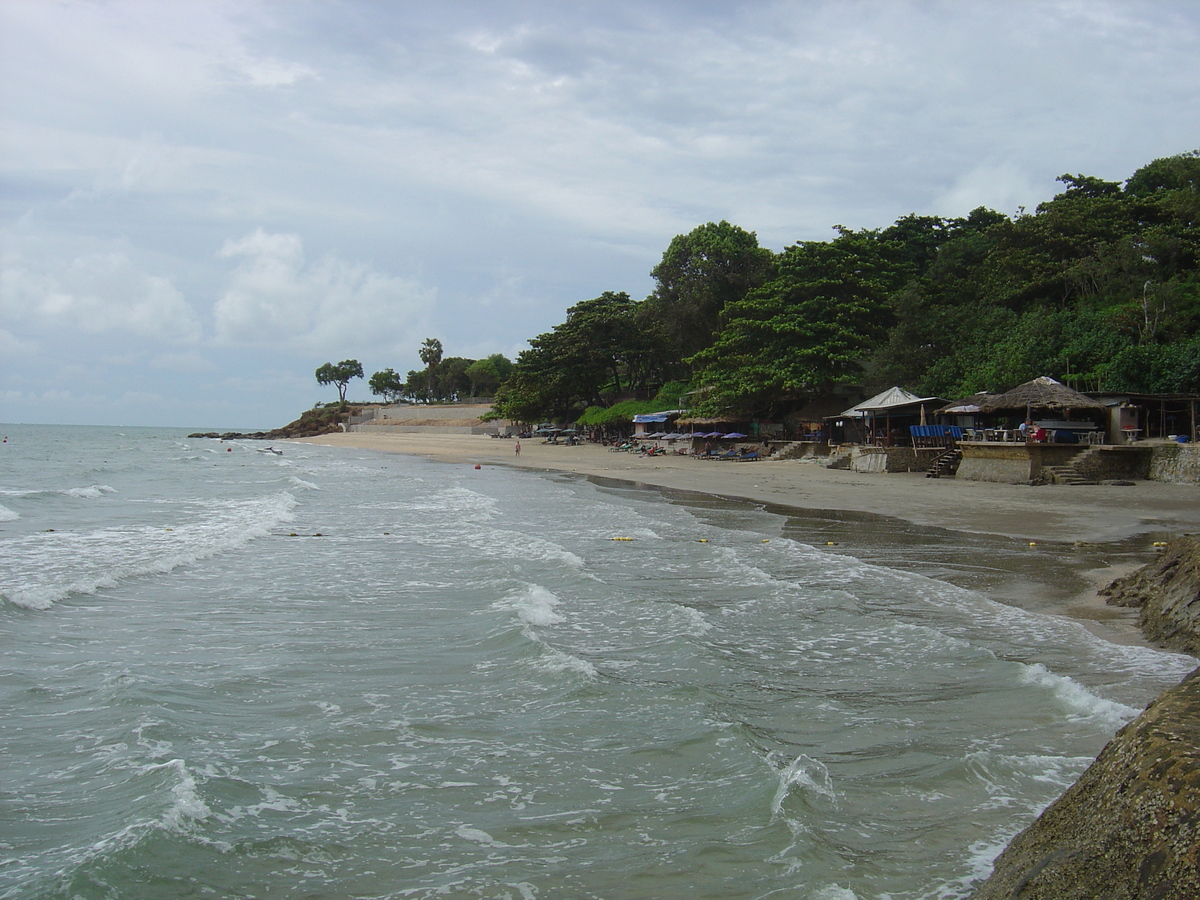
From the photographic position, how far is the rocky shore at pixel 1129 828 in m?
2.67

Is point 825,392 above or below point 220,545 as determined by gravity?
above

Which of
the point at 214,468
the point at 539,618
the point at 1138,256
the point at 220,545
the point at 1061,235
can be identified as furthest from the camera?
the point at 214,468

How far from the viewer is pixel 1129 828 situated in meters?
2.89

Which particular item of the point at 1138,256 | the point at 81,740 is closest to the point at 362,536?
the point at 81,740

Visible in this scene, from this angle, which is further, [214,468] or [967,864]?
[214,468]

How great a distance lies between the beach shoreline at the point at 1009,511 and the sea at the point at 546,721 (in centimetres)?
29

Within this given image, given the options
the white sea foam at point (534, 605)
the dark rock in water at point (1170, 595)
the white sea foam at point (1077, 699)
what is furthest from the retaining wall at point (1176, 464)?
the white sea foam at point (534, 605)

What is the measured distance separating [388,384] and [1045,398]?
111104mm

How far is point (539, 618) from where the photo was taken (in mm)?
10359

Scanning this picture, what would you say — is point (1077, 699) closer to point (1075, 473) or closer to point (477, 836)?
point (477, 836)

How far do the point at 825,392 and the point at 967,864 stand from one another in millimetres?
39680

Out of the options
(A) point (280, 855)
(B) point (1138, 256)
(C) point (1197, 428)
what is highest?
(B) point (1138, 256)

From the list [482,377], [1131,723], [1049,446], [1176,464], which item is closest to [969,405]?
[1049,446]

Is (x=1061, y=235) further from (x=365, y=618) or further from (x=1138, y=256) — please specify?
(x=365, y=618)
